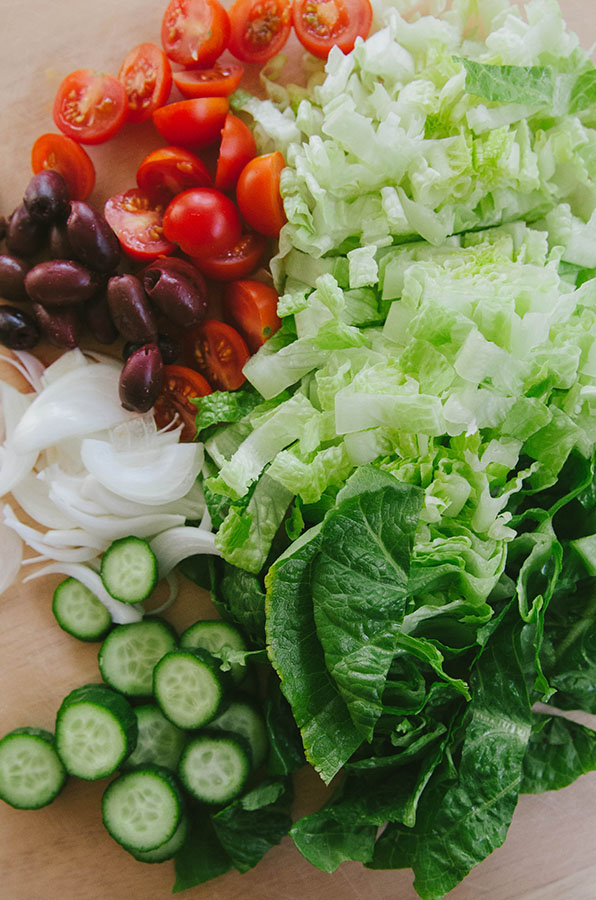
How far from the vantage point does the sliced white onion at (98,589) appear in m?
1.98

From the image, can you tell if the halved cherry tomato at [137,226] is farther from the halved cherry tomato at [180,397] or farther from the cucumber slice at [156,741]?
the cucumber slice at [156,741]

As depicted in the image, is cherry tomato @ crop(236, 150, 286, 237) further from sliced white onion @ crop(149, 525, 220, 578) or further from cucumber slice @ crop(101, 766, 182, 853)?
cucumber slice @ crop(101, 766, 182, 853)

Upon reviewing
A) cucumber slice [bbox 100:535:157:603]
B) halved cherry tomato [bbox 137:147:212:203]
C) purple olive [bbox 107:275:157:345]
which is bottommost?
cucumber slice [bbox 100:535:157:603]

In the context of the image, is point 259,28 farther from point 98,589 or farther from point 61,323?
point 98,589

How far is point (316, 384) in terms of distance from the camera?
Result: 191cm

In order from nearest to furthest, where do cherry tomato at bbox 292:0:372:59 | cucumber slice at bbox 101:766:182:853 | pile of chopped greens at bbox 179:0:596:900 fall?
pile of chopped greens at bbox 179:0:596:900
cucumber slice at bbox 101:766:182:853
cherry tomato at bbox 292:0:372:59

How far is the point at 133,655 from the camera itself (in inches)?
76.4

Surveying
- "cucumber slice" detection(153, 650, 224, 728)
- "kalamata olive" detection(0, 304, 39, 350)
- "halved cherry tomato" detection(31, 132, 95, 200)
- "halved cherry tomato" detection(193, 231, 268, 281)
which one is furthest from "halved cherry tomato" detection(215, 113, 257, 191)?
"cucumber slice" detection(153, 650, 224, 728)

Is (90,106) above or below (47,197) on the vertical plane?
above

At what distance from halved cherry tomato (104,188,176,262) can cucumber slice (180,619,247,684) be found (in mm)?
1017

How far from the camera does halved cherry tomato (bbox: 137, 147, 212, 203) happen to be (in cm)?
201

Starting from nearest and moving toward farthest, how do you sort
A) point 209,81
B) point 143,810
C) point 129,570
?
1. point 143,810
2. point 129,570
3. point 209,81

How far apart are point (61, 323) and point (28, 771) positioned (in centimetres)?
118

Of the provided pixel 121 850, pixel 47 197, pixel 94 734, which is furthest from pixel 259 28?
pixel 121 850
